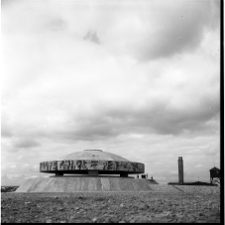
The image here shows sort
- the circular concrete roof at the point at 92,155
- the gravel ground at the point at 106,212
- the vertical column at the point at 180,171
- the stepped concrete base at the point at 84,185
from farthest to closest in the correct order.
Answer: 1. the vertical column at the point at 180,171
2. the circular concrete roof at the point at 92,155
3. the stepped concrete base at the point at 84,185
4. the gravel ground at the point at 106,212

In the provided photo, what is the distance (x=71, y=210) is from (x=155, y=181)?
63.9ft

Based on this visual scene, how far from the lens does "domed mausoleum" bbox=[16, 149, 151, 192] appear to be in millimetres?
19531

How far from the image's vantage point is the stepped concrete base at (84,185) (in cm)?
1923

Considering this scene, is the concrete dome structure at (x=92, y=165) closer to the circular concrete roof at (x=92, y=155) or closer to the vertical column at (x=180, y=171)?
the circular concrete roof at (x=92, y=155)

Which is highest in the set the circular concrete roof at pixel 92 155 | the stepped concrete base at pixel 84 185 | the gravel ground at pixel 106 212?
the circular concrete roof at pixel 92 155

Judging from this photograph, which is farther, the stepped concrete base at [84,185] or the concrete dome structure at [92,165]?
the concrete dome structure at [92,165]

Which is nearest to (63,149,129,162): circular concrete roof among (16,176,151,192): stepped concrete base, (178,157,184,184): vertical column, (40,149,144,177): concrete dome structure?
(40,149,144,177): concrete dome structure

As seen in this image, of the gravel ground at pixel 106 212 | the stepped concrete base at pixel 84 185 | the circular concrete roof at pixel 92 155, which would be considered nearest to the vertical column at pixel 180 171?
the stepped concrete base at pixel 84 185

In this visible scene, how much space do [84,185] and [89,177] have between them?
1317 millimetres

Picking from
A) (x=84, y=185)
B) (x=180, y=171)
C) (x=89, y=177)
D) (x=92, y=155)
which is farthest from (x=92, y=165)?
(x=180, y=171)

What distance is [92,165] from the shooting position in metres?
21.4

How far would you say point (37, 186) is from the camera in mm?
20609

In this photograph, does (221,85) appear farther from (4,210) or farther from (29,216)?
(4,210)

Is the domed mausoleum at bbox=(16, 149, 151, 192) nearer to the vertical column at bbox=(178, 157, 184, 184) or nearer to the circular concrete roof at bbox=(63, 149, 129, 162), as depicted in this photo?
the circular concrete roof at bbox=(63, 149, 129, 162)
